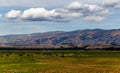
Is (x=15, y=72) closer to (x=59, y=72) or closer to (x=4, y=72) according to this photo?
(x=4, y=72)

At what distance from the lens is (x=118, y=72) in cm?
7631

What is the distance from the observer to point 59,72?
78375 millimetres

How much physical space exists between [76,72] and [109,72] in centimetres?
875

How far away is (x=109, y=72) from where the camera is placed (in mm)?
77625

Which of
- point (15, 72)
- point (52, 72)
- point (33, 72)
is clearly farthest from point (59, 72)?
point (15, 72)

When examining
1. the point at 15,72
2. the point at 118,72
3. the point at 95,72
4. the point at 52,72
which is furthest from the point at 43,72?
the point at 118,72

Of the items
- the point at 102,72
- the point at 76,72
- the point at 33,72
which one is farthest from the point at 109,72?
the point at 33,72

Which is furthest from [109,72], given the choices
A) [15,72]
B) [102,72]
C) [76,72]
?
[15,72]

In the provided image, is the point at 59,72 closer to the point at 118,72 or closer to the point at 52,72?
the point at 52,72

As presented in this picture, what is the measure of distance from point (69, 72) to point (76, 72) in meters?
1.88

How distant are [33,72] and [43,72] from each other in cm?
270

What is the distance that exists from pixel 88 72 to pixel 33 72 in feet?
48.3

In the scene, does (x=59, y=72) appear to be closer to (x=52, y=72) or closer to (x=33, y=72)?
(x=52, y=72)

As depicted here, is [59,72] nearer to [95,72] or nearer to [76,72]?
[76,72]
